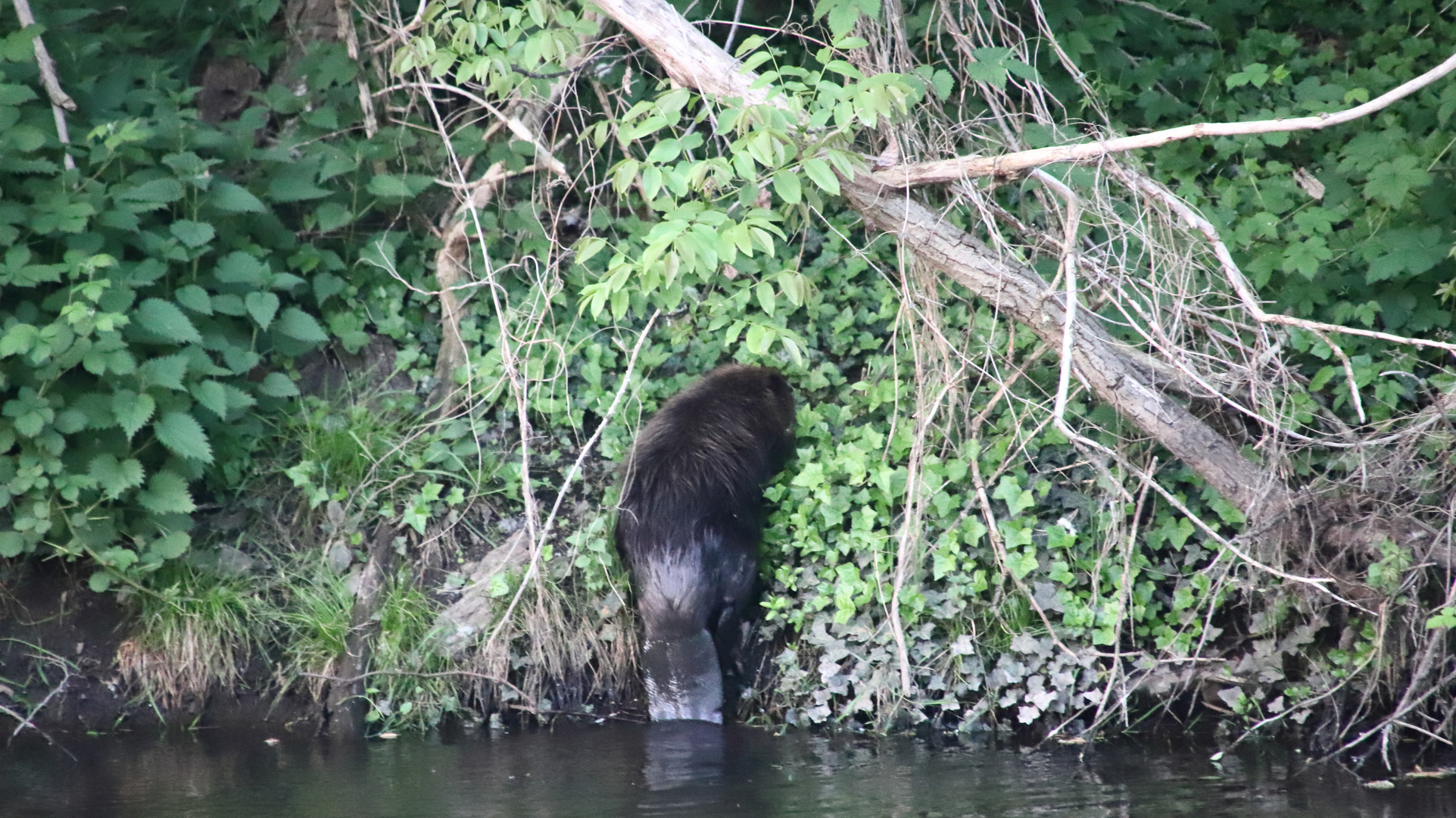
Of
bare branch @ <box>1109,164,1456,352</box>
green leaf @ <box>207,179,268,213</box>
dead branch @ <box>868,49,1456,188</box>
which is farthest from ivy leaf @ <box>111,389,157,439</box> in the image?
bare branch @ <box>1109,164,1456,352</box>

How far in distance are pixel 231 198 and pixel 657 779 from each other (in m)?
2.74

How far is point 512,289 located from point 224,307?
1.19m

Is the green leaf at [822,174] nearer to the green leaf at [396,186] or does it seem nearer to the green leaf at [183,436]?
the green leaf at [183,436]

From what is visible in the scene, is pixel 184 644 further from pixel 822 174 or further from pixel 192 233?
pixel 822 174

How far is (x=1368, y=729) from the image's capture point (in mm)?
3488

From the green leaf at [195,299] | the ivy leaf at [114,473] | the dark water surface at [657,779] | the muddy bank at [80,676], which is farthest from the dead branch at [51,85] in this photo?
the dark water surface at [657,779]

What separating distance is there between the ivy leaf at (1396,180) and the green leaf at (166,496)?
4239 mm

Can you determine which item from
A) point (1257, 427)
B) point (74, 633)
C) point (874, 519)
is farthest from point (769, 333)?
point (74, 633)

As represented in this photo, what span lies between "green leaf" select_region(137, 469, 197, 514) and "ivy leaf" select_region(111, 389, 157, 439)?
8.0 inches

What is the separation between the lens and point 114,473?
13.5ft

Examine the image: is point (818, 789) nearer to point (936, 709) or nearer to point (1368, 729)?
point (936, 709)

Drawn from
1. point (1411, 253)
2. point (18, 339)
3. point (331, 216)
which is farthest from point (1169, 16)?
point (18, 339)

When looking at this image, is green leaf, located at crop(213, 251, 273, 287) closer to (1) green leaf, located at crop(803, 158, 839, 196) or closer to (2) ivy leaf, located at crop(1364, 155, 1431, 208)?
(1) green leaf, located at crop(803, 158, 839, 196)

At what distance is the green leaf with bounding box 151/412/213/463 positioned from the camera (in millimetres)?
4145
